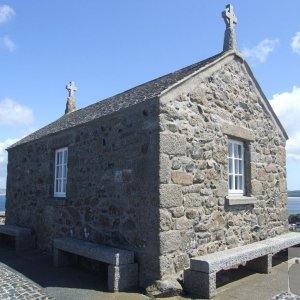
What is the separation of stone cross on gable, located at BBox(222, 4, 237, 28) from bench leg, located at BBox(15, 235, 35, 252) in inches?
304

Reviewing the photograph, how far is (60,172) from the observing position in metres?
A: 9.62

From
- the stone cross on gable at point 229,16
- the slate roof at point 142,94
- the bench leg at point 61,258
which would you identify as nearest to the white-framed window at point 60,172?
the slate roof at point 142,94

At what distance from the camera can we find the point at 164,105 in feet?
21.5

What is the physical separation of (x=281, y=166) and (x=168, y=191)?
492cm

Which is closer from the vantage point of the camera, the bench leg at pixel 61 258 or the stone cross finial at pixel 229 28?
the bench leg at pixel 61 258

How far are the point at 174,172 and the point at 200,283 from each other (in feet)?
6.34

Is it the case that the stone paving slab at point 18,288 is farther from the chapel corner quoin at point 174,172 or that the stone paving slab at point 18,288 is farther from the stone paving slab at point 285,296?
the stone paving slab at point 285,296

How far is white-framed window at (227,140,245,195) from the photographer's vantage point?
27.1 ft

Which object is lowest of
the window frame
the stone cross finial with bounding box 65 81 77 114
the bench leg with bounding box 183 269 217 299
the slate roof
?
the bench leg with bounding box 183 269 217 299

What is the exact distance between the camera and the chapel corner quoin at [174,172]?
6.45 meters

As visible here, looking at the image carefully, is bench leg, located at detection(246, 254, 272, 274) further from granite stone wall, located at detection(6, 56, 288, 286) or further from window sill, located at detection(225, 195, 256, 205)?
window sill, located at detection(225, 195, 256, 205)

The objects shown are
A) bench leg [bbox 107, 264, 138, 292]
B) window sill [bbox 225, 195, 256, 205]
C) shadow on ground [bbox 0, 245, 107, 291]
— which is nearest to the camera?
bench leg [bbox 107, 264, 138, 292]

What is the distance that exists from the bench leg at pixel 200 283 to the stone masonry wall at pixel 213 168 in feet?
0.83

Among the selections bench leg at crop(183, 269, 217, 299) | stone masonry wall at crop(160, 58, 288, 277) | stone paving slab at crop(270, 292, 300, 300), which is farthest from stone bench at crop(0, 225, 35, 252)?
stone paving slab at crop(270, 292, 300, 300)
